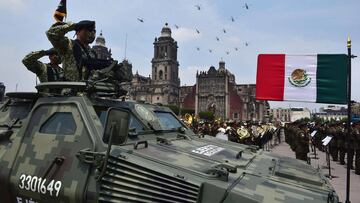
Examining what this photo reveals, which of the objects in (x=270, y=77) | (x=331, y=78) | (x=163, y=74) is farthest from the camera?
(x=163, y=74)

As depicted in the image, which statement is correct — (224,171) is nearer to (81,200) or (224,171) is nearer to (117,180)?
(117,180)

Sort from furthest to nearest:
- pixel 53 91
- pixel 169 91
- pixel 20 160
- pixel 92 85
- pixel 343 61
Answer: pixel 169 91 < pixel 343 61 < pixel 53 91 < pixel 92 85 < pixel 20 160

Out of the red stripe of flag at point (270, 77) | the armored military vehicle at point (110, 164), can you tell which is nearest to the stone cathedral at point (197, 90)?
the red stripe of flag at point (270, 77)

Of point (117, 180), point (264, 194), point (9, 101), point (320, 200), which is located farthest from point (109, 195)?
point (9, 101)

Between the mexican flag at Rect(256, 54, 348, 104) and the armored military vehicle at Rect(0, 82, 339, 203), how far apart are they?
4333 mm

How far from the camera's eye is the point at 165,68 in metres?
132

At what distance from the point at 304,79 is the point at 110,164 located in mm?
6821

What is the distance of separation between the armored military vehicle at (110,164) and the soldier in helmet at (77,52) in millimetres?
529

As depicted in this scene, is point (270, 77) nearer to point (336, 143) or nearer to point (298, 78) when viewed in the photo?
point (298, 78)

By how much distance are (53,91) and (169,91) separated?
124489mm

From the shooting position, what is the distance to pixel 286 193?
127 inches

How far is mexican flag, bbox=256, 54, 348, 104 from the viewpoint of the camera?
845 centimetres

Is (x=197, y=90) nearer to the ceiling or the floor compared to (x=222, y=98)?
nearer to the ceiling

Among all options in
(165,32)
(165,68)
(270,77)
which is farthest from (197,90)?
(270,77)
